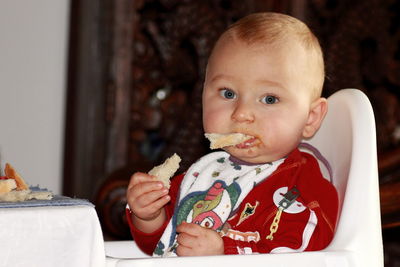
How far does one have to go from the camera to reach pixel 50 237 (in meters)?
0.96

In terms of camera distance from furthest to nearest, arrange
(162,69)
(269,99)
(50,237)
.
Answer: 1. (162,69)
2. (269,99)
3. (50,237)

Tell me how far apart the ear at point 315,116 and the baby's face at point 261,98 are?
0.03 metres

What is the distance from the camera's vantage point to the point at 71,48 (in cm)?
289

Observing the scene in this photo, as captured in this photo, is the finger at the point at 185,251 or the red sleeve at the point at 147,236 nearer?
the finger at the point at 185,251

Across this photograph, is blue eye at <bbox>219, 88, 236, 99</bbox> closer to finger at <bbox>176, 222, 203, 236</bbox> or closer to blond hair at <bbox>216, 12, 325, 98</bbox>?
blond hair at <bbox>216, 12, 325, 98</bbox>

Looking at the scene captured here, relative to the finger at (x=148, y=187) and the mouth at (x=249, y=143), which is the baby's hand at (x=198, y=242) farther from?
the mouth at (x=249, y=143)

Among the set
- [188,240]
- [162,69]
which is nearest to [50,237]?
[188,240]

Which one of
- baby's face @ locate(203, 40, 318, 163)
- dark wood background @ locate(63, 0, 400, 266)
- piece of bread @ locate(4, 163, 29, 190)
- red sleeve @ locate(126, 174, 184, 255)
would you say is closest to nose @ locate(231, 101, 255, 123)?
baby's face @ locate(203, 40, 318, 163)

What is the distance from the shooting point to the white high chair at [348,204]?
3.44 feet

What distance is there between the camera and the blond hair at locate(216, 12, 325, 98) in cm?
135

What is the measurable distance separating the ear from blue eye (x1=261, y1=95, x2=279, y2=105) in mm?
89

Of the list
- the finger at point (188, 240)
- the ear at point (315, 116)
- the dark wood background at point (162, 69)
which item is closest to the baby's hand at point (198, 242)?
the finger at point (188, 240)

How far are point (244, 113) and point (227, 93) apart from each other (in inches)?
2.6

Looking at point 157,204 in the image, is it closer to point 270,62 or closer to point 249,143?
point 249,143
